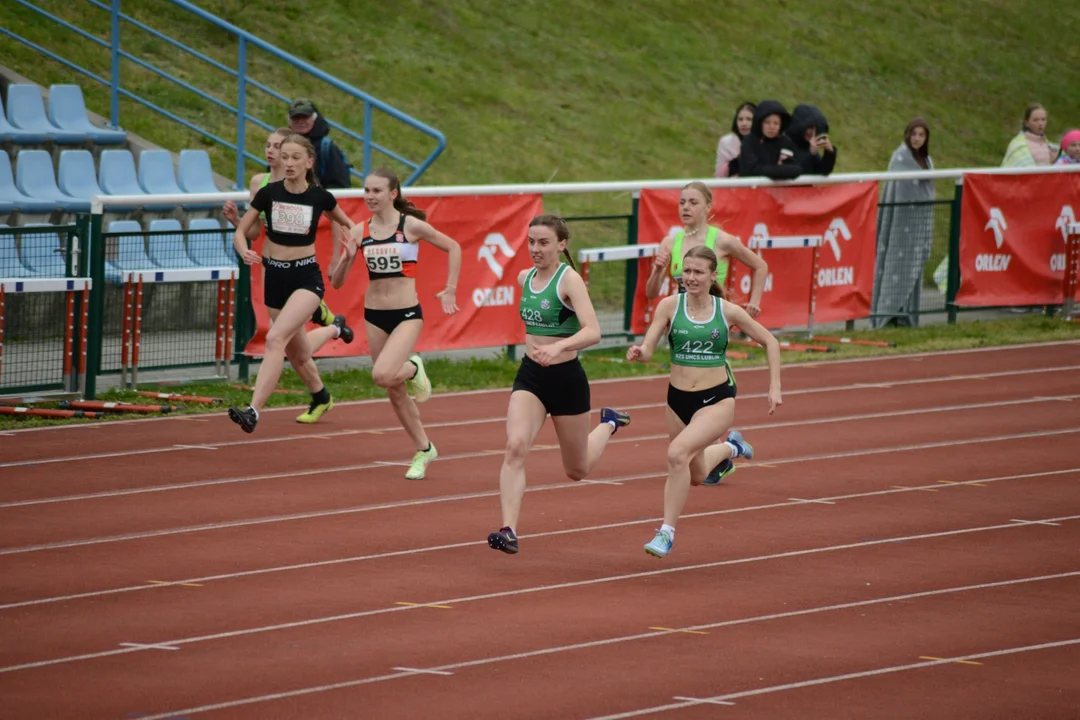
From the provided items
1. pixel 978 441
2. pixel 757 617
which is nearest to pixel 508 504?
pixel 757 617

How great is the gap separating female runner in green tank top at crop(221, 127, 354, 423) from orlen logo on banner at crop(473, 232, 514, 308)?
240 cm

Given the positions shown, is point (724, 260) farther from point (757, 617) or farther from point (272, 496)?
point (757, 617)

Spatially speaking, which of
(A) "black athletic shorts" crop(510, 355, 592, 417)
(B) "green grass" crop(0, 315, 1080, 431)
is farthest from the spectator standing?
(A) "black athletic shorts" crop(510, 355, 592, 417)

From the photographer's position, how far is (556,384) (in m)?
9.64

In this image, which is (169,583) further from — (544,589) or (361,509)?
(361,509)

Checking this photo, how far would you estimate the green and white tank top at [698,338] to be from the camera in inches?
391

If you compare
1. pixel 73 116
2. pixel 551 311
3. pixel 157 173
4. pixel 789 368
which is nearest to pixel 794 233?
pixel 789 368

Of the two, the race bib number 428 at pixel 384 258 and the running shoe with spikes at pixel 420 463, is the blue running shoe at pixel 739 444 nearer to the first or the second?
the running shoe with spikes at pixel 420 463

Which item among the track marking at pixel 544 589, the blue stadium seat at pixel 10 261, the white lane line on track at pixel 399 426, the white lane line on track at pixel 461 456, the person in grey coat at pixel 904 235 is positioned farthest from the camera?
the person in grey coat at pixel 904 235

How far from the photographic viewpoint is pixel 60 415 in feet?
44.5

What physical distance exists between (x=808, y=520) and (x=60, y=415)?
6.07 meters

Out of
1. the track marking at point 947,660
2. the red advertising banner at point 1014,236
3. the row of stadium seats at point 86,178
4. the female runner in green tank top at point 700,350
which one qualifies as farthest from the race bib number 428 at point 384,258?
the red advertising banner at point 1014,236

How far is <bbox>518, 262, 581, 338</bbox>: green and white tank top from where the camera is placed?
9703mm

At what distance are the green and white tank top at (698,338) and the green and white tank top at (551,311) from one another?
0.60 m
